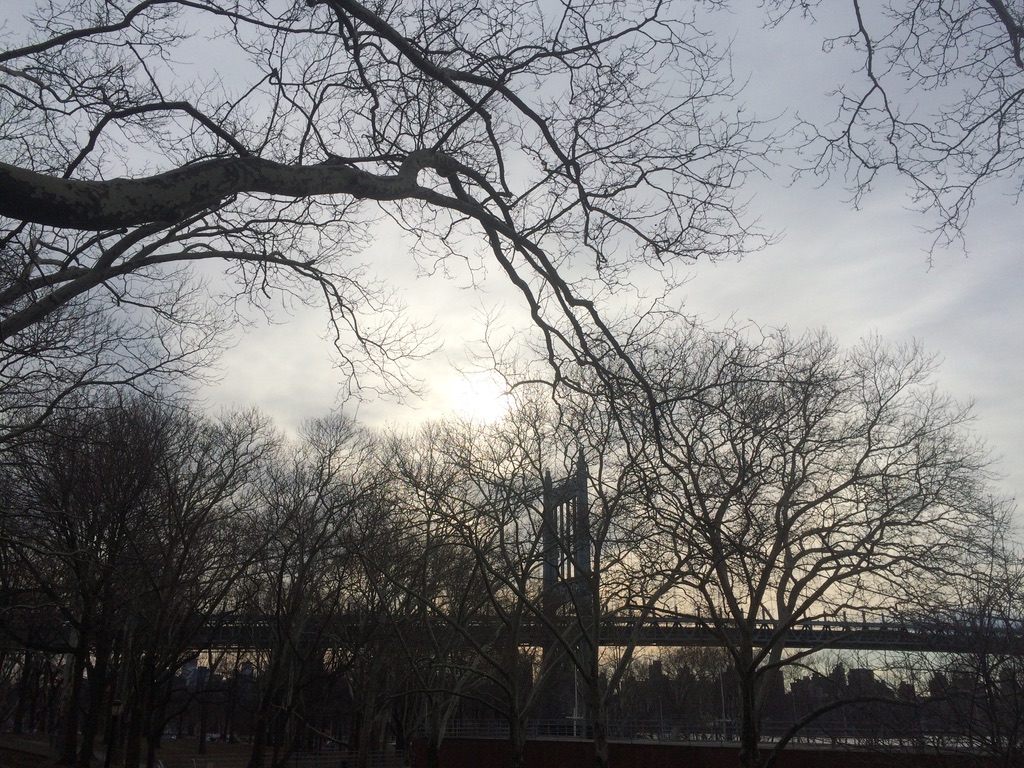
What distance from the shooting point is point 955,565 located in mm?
16562

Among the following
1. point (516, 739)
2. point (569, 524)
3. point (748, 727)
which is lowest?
point (516, 739)

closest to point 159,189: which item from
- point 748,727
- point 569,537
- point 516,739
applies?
point 569,537

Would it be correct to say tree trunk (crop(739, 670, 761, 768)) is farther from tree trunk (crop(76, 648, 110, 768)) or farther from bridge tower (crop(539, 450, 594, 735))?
tree trunk (crop(76, 648, 110, 768))

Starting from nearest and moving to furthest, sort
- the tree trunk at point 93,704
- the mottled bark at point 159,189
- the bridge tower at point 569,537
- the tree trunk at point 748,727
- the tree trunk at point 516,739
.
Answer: the mottled bark at point 159,189
the tree trunk at point 748,727
the bridge tower at point 569,537
the tree trunk at point 516,739
the tree trunk at point 93,704

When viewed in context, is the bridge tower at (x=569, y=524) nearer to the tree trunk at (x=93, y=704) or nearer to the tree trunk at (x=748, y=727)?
the tree trunk at (x=748, y=727)

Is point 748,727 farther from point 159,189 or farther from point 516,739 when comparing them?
point 159,189

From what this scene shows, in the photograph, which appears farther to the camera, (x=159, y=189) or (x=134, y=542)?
(x=134, y=542)

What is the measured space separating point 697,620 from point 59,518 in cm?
1325

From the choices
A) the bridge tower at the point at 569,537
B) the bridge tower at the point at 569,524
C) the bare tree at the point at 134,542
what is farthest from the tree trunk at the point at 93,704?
the bridge tower at the point at 569,524

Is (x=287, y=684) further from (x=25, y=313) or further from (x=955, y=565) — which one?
(x=25, y=313)

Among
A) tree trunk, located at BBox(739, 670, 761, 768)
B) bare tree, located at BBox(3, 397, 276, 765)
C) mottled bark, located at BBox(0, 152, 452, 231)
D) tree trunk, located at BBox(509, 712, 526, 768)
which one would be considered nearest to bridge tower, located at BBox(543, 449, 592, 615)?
tree trunk, located at BBox(509, 712, 526, 768)

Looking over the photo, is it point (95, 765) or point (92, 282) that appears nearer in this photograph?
point (92, 282)

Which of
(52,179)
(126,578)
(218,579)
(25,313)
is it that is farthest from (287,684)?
(52,179)

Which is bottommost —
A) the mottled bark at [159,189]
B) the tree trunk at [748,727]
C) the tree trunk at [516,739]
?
the tree trunk at [516,739]
